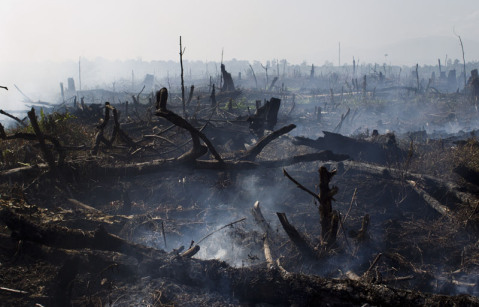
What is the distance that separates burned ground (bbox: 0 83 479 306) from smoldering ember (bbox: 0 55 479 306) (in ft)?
0.06

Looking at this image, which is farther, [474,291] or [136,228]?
[136,228]

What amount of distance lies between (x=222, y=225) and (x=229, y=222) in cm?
15

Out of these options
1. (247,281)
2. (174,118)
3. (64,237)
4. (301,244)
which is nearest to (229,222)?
(301,244)

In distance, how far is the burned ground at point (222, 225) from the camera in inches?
141

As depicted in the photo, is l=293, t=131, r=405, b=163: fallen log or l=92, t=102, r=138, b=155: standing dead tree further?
l=293, t=131, r=405, b=163: fallen log

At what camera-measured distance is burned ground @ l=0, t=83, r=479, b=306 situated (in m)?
3.58

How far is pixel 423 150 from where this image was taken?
9219mm

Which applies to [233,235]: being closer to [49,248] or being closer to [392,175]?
[49,248]

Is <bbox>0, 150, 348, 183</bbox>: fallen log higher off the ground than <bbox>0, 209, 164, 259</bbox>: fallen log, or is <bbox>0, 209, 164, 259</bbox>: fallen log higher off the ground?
<bbox>0, 150, 348, 183</bbox>: fallen log

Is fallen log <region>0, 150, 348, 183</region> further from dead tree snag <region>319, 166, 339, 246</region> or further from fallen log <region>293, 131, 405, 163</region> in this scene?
fallen log <region>293, 131, 405, 163</region>

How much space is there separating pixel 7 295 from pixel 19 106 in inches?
1320

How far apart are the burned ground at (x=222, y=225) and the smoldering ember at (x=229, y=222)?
0.06ft

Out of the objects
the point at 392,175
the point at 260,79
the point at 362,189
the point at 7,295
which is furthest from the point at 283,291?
the point at 260,79

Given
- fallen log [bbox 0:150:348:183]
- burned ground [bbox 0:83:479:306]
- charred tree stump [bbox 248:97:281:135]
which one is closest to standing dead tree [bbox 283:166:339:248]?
burned ground [bbox 0:83:479:306]
